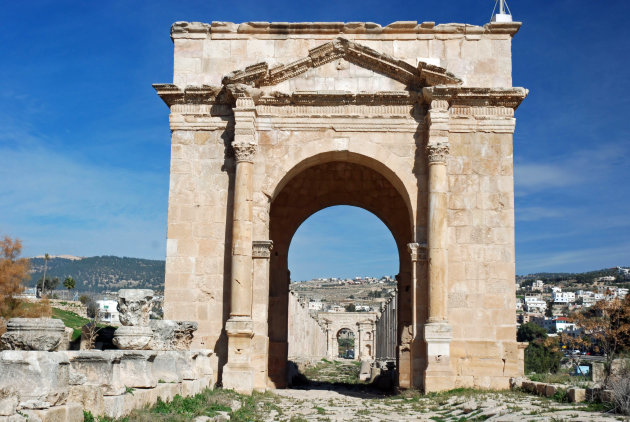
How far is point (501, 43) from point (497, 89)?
1.48 m

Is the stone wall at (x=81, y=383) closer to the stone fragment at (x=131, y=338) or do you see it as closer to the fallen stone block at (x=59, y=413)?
the fallen stone block at (x=59, y=413)

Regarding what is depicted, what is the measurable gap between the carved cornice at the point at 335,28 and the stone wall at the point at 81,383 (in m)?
9.56

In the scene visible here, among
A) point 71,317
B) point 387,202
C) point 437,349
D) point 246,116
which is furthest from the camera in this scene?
point 71,317

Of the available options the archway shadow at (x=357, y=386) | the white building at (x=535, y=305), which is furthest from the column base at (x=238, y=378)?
the white building at (x=535, y=305)

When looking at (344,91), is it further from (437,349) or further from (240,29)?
(437,349)

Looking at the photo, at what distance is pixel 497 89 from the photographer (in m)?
17.4

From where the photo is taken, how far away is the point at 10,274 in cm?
3878

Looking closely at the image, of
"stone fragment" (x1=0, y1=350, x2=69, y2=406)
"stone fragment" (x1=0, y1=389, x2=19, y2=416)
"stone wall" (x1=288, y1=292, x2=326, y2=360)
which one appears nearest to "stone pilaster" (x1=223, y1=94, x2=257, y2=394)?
"stone fragment" (x1=0, y1=350, x2=69, y2=406)

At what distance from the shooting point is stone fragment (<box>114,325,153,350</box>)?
33.7ft

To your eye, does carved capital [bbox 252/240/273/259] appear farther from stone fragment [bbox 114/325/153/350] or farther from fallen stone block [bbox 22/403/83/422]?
fallen stone block [bbox 22/403/83/422]

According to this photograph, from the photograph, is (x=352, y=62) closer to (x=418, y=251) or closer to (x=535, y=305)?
(x=418, y=251)

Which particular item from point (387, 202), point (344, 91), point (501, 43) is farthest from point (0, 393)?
point (387, 202)

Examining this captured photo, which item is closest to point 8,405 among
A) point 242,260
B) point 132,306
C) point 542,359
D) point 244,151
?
point 132,306

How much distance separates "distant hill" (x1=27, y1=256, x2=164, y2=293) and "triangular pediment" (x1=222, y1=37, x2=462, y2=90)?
13056 cm
